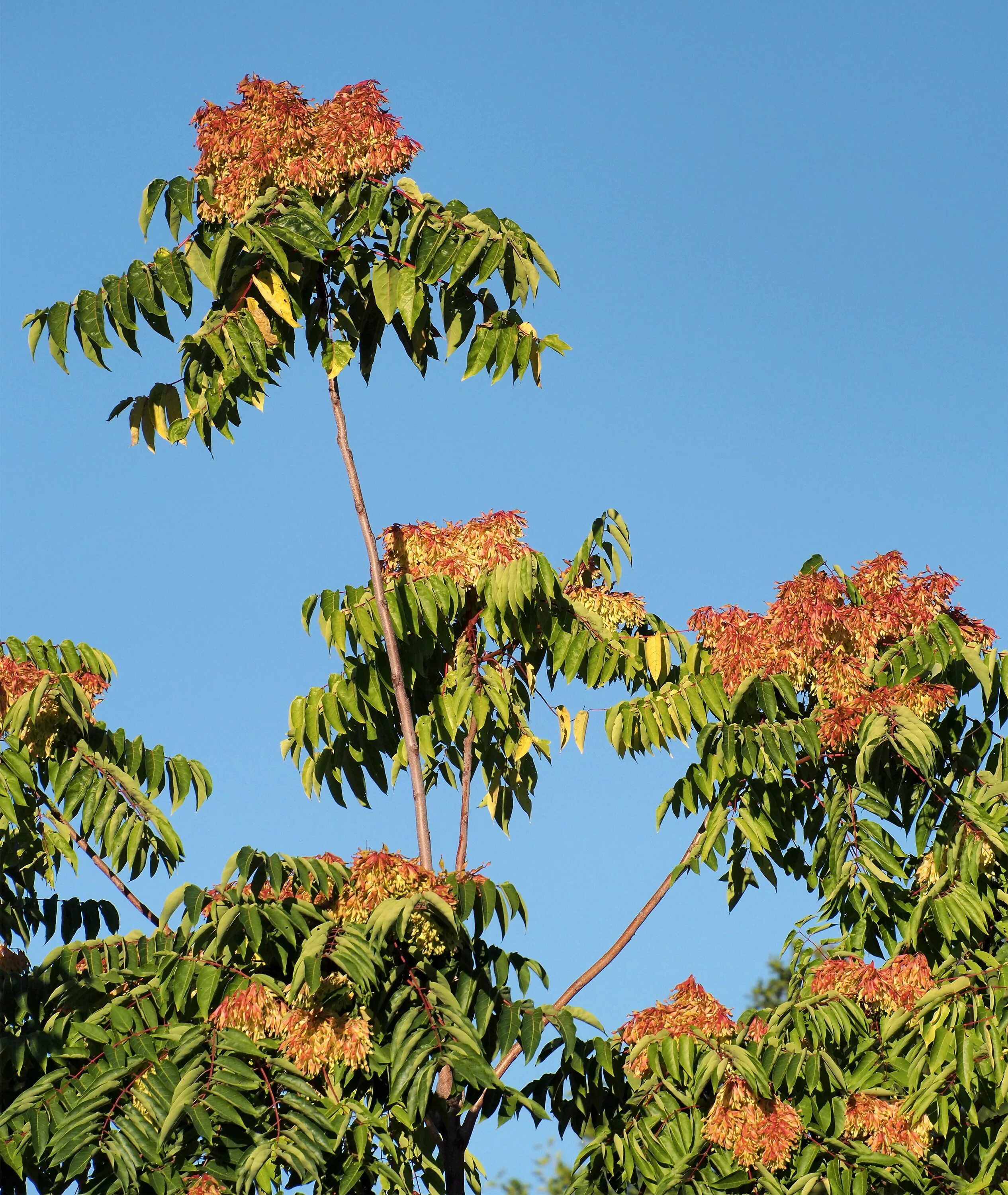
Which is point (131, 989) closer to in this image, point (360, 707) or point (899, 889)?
point (360, 707)

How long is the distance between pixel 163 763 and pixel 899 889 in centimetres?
312

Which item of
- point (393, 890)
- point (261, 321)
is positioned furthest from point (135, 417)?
point (393, 890)

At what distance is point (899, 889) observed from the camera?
6309 mm

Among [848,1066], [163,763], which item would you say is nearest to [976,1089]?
[848,1066]

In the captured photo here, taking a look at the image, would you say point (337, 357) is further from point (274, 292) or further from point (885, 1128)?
point (885, 1128)

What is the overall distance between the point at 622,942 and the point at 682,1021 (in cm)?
62

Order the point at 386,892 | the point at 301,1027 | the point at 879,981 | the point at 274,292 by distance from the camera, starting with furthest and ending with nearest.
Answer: the point at 274,292 → the point at 879,981 → the point at 386,892 → the point at 301,1027

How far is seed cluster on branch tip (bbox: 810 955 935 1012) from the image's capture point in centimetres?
586

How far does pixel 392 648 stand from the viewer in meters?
6.45

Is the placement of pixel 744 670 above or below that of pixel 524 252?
below

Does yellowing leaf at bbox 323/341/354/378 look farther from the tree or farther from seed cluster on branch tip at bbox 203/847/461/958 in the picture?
seed cluster on branch tip at bbox 203/847/461/958

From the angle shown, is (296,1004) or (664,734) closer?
(296,1004)

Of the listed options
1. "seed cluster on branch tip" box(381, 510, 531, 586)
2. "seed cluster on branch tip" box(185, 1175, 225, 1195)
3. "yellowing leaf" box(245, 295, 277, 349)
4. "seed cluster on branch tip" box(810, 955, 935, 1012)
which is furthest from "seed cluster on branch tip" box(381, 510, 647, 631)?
"seed cluster on branch tip" box(185, 1175, 225, 1195)

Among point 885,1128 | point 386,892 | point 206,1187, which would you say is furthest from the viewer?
point 885,1128
